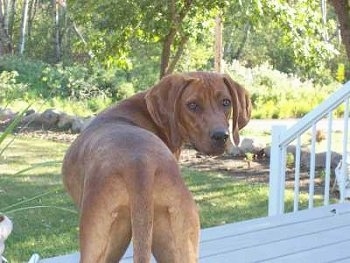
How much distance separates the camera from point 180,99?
2461mm

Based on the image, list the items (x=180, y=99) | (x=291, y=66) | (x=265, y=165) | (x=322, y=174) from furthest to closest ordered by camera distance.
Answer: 1. (x=291, y=66)
2. (x=265, y=165)
3. (x=322, y=174)
4. (x=180, y=99)

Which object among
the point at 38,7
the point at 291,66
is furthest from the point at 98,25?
the point at 38,7

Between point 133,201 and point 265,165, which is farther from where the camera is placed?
point 265,165

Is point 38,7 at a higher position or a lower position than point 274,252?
higher

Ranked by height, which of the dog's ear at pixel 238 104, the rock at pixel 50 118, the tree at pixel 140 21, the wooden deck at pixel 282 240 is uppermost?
the tree at pixel 140 21

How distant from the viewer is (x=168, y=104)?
8.11 feet

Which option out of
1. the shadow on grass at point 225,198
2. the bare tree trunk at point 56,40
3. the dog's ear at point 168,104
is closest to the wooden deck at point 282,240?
the dog's ear at point 168,104

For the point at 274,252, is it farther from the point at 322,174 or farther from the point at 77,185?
the point at 322,174

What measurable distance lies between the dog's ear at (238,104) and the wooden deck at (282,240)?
89 centimetres

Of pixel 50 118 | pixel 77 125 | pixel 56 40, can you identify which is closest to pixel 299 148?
pixel 77 125

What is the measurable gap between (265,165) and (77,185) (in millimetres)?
7221

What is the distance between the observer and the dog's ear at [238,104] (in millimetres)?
2555

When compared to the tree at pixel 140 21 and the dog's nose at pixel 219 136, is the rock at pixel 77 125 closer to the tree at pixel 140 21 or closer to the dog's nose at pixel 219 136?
the tree at pixel 140 21

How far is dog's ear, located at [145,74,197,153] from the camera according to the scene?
2.46 meters
